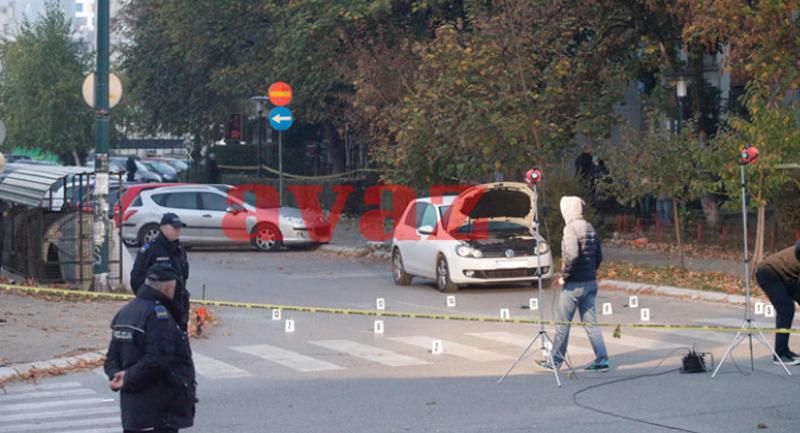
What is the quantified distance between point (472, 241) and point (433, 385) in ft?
28.1

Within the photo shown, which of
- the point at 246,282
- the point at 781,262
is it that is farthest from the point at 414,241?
the point at 781,262

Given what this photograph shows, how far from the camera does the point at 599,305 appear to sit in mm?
18797

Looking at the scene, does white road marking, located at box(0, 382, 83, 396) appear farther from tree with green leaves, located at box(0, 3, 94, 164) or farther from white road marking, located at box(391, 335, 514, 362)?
tree with green leaves, located at box(0, 3, 94, 164)

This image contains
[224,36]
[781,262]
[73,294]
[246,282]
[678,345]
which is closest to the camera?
[781,262]

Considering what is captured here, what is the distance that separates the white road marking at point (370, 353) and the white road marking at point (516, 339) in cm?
149

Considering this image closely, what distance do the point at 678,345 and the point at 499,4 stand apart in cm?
1335

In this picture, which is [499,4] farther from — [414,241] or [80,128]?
[80,128]

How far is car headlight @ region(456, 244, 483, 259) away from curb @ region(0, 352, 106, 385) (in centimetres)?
770

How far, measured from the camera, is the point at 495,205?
21.3m

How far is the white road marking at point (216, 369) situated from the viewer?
41.1 feet

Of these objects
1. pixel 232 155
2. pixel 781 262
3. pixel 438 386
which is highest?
pixel 232 155

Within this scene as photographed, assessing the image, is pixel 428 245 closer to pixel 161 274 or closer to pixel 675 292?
pixel 675 292

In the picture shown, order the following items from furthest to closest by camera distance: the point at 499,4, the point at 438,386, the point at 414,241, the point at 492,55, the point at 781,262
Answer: the point at 499,4 < the point at 492,55 < the point at 414,241 < the point at 781,262 < the point at 438,386

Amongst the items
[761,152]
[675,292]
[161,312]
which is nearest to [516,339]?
[675,292]
